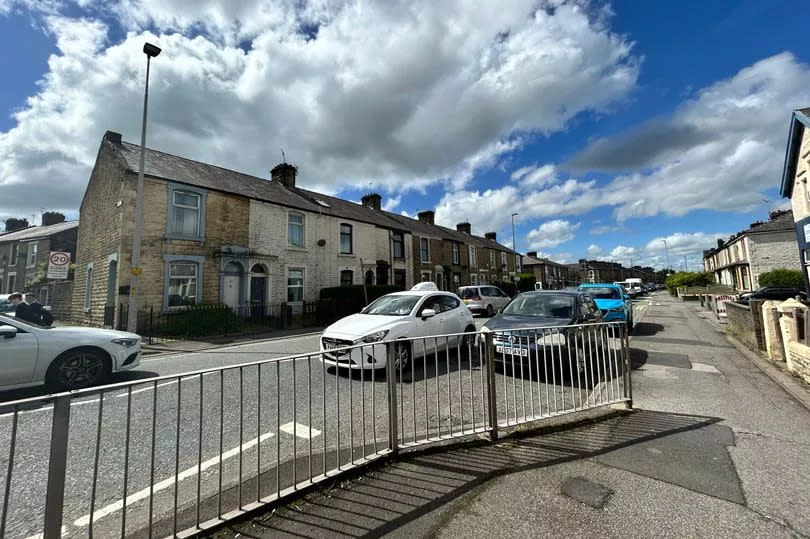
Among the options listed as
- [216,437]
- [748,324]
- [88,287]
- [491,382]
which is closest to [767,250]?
[748,324]

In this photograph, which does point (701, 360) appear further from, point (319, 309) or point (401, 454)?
point (319, 309)

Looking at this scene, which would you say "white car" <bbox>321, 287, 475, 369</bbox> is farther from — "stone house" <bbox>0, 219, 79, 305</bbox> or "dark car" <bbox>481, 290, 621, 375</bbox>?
"stone house" <bbox>0, 219, 79, 305</bbox>

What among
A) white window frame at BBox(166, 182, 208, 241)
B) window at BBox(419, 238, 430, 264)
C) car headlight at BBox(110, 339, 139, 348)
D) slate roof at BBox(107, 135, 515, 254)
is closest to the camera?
car headlight at BBox(110, 339, 139, 348)

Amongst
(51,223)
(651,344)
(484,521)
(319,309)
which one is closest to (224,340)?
(319,309)

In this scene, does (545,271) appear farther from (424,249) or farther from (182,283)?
(182,283)

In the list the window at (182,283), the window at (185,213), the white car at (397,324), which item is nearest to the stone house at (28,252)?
the window at (185,213)

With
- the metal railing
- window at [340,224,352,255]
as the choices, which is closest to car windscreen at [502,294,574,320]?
the metal railing

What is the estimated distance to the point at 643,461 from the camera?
3268 millimetres

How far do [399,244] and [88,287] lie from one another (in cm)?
1791

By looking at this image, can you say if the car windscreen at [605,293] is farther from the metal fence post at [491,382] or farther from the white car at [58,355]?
the white car at [58,355]

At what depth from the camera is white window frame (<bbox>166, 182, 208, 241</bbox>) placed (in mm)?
14281

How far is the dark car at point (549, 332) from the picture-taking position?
4590 millimetres

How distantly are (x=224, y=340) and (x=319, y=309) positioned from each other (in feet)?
19.2

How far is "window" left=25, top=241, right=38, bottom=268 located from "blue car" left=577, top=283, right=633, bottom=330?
39996mm
